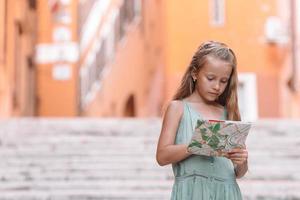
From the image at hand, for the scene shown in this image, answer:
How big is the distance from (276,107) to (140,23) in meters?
4.88

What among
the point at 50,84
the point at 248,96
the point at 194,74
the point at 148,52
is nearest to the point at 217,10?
the point at 248,96

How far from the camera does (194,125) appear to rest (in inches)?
101

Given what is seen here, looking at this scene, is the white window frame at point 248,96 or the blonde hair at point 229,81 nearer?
the blonde hair at point 229,81

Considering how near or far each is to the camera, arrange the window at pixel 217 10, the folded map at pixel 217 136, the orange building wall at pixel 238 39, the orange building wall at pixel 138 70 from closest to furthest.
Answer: the folded map at pixel 217 136, the orange building wall at pixel 238 39, the window at pixel 217 10, the orange building wall at pixel 138 70

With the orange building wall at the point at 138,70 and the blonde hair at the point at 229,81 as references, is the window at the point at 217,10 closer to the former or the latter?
the orange building wall at the point at 138,70

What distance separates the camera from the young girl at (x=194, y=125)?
99.5 inches

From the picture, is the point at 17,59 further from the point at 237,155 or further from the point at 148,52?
the point at 237,155

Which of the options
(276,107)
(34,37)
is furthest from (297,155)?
(34,37)

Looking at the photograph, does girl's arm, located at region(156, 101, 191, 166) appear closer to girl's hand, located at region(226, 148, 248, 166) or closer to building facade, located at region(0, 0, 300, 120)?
girl's hand, located at region(226, 148, 248, 166)

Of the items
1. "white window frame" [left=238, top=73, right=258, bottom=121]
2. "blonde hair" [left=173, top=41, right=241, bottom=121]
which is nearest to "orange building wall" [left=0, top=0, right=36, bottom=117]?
"white window frame" [left=238, top=73, right=258, bottom=121]

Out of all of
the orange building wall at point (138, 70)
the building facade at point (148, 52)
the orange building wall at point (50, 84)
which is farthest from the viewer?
the orange building wall at point (50, 84)

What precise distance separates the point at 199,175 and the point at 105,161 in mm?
5520

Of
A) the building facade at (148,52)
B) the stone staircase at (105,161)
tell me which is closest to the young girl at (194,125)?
the stone staircase at (105,161)

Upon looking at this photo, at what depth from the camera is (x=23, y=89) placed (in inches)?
790
